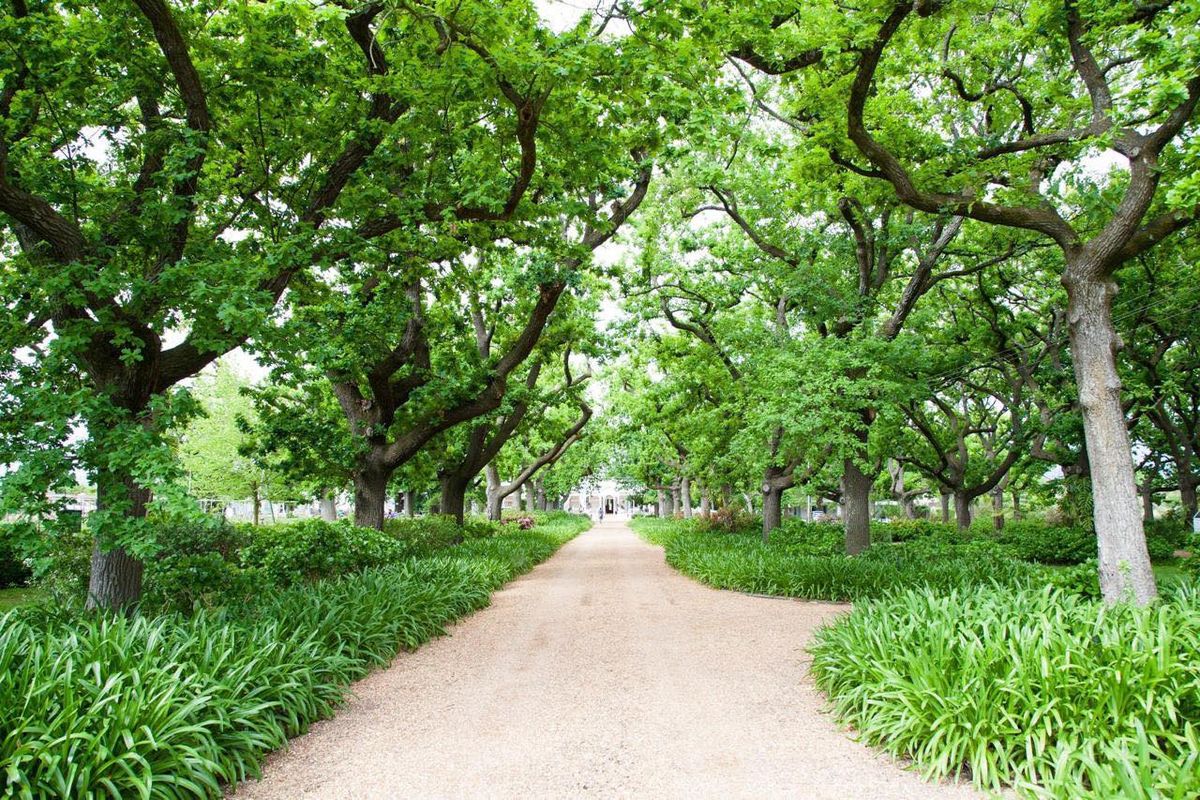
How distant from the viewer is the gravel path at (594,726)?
144 inches

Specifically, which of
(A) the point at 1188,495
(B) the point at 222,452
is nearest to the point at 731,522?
(A) the point at 1188,495

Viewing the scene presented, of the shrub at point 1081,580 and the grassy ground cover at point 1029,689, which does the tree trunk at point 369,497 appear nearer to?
the grassy ground cover at point 1029,689

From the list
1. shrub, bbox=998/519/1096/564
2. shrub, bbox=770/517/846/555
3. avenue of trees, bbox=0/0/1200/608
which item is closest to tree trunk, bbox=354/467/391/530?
avenue of trees, bbox=0/0/1200/608

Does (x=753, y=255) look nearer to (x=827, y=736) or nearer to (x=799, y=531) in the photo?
(x=799, y=531)

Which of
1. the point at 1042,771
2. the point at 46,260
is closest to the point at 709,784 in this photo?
the point at 1042,771

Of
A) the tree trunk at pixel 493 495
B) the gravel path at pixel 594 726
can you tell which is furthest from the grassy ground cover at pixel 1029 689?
the tree trunk at pixel 493 495

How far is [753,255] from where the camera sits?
13461 mm

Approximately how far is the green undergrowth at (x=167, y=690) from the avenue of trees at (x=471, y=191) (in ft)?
2.51

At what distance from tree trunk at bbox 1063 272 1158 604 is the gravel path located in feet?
9.60

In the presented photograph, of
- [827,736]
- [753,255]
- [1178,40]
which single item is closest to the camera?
[827,736]

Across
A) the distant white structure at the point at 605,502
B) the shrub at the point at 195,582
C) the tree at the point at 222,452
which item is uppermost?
the tree at the point at 222,452

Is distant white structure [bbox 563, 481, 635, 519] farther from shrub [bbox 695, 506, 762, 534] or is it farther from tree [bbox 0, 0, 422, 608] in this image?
tree [bbox 0, 0, 422, 608]

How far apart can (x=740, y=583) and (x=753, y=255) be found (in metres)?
6.75

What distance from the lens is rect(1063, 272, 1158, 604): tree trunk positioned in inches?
221
